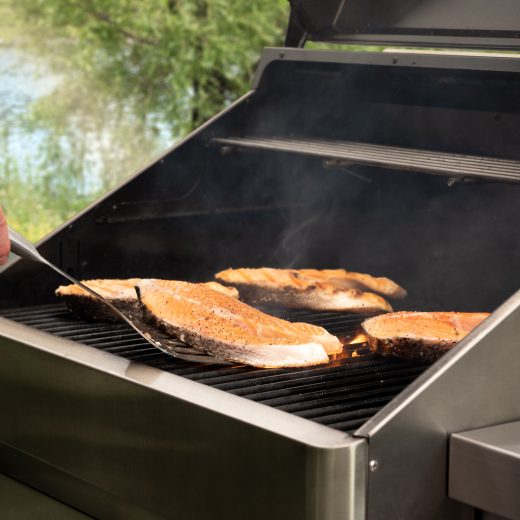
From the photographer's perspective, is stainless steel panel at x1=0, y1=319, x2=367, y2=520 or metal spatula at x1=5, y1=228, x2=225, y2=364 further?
metal spatula at x1=5, y1=228, x2=225, y2=364

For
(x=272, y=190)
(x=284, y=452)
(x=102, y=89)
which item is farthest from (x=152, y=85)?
(x=284, y=452)

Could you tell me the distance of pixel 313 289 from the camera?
2.53 m

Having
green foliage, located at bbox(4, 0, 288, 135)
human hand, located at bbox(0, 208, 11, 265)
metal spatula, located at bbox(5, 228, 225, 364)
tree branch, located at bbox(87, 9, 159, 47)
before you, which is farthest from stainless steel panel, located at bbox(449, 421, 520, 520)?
tree branch, located at bbox(87, 9, 159, 47)

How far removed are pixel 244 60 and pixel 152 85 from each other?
2.60 ft

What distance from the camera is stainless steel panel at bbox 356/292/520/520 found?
145cm

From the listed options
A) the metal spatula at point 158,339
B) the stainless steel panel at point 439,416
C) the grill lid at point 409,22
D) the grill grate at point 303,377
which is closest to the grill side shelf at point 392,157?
the grill lid at point 409,22

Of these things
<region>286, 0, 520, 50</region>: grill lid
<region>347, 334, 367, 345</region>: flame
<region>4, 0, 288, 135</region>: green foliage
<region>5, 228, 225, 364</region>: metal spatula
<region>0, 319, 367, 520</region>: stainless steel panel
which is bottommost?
<region>0, 319, 367, 520</region>: stainless steel panel

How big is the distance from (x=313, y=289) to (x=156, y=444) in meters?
0.92

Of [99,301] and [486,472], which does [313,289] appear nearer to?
[99,301]

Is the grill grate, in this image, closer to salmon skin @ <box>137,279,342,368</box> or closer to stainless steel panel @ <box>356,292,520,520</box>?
salmon skin @ <box>137,279,342,368</box>

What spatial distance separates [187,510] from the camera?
1655 mm

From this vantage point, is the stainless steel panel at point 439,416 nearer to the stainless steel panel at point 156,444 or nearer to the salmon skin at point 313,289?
the stainless steel panel at point 156,444

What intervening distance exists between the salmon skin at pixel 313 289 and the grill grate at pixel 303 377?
0.14 metres

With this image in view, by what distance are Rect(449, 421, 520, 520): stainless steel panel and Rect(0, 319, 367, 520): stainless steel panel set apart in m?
0.18
